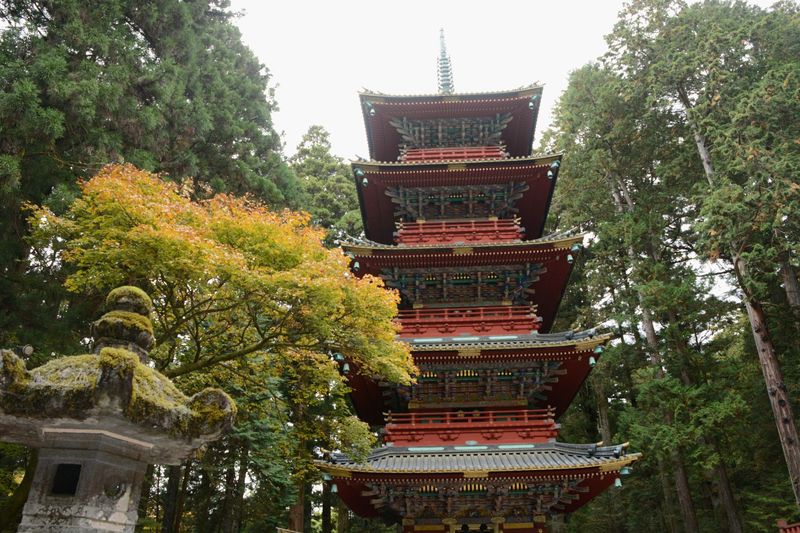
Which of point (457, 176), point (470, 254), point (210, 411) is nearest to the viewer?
point (210, 411)

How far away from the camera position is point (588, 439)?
22.2 meters

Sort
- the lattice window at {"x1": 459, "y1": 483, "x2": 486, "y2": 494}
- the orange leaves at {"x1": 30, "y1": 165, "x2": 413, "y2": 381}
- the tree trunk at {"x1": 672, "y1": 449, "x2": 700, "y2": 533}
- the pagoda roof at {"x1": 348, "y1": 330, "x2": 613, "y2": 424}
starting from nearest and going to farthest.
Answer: the orange leaves at {"x1": 30, "y1": 165, "x2": 413, "y2": 381} → the lattice window at {"x1": 459, "y1": 483, "x2": 486, "y2": 494} → the pagoda roof at {"x1": 348, "y1": 330, "x2": 613, "y2": 424} → the tree trunk at {"x1": 672, "y1": 449, "x2": 700, "y2": 533}

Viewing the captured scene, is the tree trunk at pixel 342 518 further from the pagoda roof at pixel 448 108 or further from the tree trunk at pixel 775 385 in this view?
the tree trunk at pixel 775 385

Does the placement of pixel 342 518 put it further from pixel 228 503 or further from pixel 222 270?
pixel 222 270

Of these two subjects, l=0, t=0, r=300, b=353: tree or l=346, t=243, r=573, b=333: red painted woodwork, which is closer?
l=0, t=0, r=300, b=353: tree

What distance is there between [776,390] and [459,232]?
27.8ft

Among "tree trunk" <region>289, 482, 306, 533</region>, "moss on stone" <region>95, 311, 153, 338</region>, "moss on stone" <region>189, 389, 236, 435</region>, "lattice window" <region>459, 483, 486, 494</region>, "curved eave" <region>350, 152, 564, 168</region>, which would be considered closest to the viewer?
"moss on stone" <region>189, 389, 236, 435</region>

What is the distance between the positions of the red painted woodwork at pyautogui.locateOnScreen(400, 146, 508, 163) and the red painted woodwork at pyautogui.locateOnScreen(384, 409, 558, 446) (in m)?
7.23

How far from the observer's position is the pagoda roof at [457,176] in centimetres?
1377

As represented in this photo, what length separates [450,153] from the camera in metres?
15.5

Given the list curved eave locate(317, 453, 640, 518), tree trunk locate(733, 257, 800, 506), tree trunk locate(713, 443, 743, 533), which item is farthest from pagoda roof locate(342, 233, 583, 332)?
tree trunk locate(713, 443, 743, 533)

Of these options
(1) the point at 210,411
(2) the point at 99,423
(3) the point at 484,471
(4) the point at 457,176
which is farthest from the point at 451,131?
(2) the point at 99,423

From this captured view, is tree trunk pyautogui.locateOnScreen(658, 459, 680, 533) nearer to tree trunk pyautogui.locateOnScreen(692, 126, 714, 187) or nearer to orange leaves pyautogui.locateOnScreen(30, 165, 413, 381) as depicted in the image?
tree trunk pyautogui.locateOnScreen(692, 126, 714, 187)

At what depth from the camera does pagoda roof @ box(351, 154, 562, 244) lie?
13766mm
